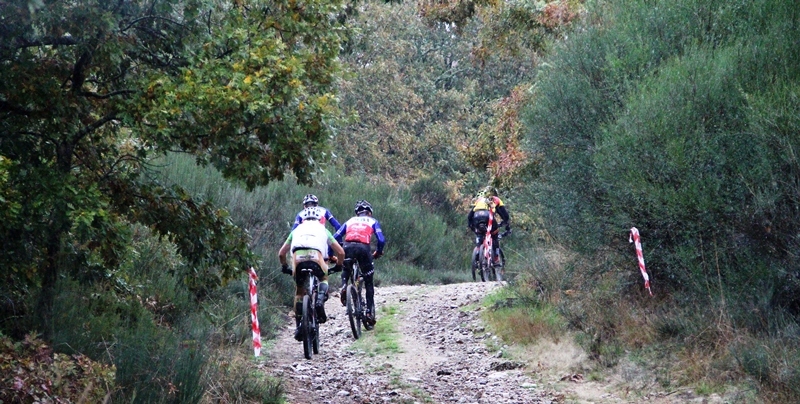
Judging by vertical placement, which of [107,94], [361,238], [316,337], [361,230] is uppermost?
[107,94]

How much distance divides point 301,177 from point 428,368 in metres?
4.21

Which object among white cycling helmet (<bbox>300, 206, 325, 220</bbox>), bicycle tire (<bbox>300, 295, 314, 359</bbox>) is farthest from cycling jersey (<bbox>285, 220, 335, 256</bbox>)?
bicycle tire (<bbox>300, 295, 314, 359</bbox>)

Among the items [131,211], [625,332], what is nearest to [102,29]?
[131,211]

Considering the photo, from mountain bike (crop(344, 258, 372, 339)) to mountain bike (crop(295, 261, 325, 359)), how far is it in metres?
1.46

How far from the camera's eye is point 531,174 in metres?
16.6

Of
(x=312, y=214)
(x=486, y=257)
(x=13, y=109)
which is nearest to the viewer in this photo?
(x=13, y=109)

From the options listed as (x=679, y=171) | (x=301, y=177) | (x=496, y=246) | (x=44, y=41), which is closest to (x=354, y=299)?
(x=679, y=171)

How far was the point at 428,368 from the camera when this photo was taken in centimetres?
1154

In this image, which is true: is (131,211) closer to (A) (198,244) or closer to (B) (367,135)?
(A) (198,244)

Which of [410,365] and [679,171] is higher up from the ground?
[679,171]

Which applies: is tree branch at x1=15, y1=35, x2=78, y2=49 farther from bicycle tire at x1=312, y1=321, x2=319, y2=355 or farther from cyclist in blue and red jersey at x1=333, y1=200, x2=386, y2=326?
cyclist in blue and red jersey at x1=333, y1=200, x2=386, y2=326

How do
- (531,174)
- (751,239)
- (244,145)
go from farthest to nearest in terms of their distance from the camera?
(531,174) < (751,239) < (244,145)

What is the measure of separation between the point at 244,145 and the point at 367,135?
27.6 meters

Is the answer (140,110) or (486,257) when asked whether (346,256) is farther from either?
(486,257)
